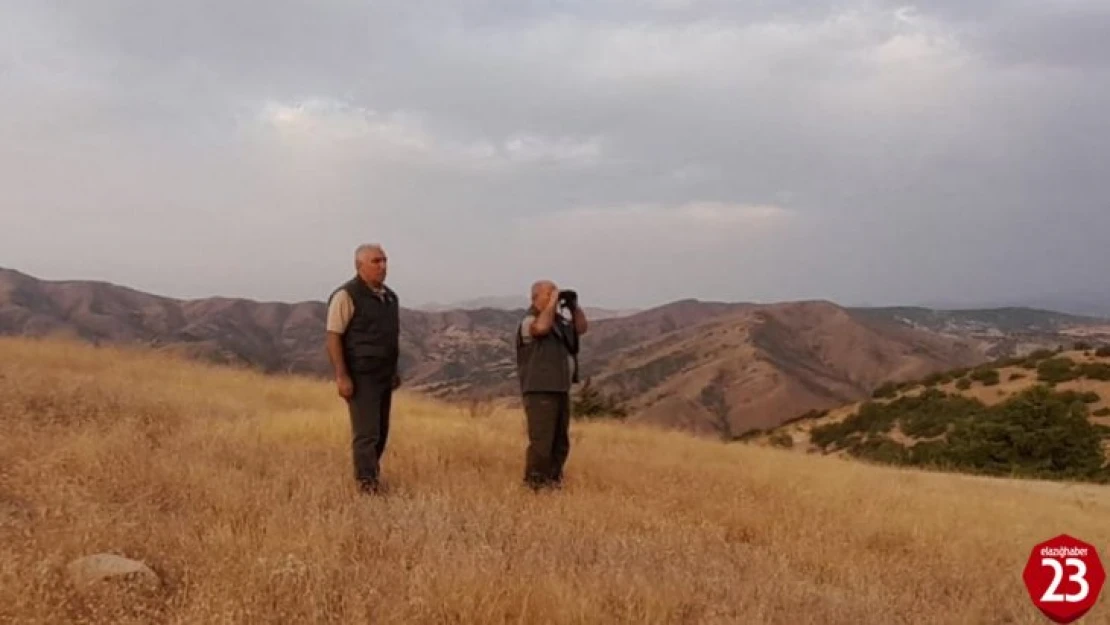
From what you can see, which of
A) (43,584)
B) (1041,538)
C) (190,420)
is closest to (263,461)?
(190,420)

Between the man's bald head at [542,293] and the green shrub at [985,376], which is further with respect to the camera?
the green shrub at [985,376]

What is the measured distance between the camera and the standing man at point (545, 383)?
7.57 m

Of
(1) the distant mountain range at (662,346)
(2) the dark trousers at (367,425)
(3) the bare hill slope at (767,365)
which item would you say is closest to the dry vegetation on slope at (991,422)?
(2) the dark trousers at (367,425)

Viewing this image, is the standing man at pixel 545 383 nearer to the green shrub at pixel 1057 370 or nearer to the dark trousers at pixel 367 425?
the dark trousers at pixel 367 425

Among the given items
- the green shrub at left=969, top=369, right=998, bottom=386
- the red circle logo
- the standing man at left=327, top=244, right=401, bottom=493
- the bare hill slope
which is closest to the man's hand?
the standing man at left=327, top=244, right=401, bottom=493

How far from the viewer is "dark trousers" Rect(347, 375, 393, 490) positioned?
682 centimetres

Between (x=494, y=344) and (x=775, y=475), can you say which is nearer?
(x=775, y=475)

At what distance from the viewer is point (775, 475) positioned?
34.7 feet

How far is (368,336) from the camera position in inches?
274

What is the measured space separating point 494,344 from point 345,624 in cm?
12873

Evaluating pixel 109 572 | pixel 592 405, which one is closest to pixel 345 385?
pixel 109 572

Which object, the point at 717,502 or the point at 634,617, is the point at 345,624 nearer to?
the point at 634,617

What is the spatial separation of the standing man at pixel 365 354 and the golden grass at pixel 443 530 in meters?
Answer: 0.36

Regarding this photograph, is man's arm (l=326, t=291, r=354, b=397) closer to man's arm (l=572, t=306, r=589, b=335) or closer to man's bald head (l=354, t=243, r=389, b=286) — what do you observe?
man's bald head (l=354, t=243, r=389, b=286)
